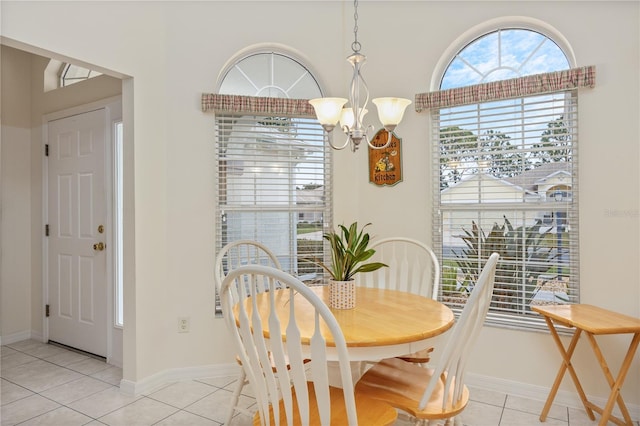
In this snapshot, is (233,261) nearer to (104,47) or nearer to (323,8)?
(104,47)

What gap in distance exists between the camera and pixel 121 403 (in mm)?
2420

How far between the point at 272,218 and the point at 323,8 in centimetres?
166

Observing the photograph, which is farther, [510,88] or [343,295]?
[510,88]

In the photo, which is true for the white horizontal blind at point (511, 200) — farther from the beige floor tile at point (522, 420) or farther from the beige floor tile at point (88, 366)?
the beige floor tile at point (88, 366)

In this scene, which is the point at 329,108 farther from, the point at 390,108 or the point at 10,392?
the point at 10,392

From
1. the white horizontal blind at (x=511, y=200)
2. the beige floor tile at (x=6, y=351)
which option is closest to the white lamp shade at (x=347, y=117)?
the white horizontal blind at (x=511, y=200)

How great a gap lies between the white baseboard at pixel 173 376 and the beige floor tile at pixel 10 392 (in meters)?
0.61

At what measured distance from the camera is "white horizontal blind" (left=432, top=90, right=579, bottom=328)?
244 centimetres

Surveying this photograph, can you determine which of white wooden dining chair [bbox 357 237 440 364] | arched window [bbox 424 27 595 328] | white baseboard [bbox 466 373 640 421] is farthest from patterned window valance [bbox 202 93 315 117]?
white baseboard [bbox 466 373 640 421]

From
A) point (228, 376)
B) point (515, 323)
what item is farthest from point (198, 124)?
point (515, 323)

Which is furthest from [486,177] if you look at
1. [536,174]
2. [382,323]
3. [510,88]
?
[382,323]

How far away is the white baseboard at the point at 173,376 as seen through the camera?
100 inches

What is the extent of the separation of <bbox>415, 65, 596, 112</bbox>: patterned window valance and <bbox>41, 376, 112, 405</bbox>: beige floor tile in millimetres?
2904

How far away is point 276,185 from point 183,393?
1.57 meters
